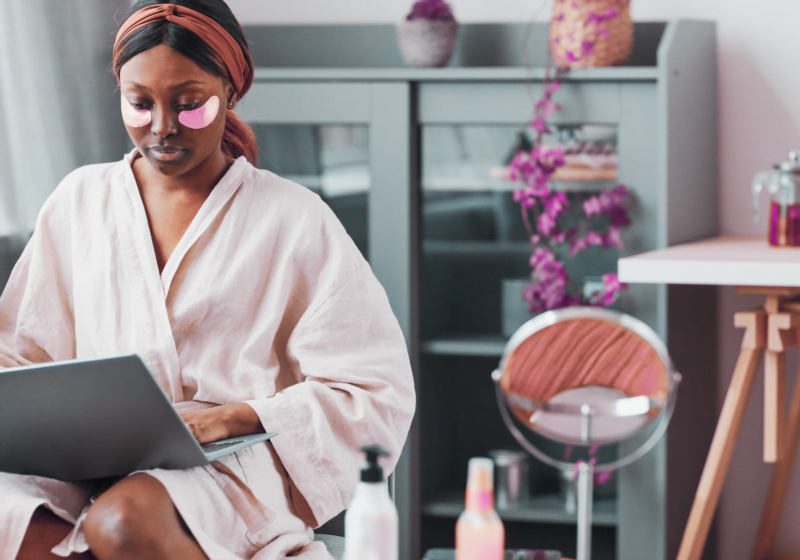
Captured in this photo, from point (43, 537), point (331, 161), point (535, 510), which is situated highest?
point (331, 161)

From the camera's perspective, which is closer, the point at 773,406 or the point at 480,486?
the point at 480,486

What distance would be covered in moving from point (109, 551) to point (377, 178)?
1.33 m

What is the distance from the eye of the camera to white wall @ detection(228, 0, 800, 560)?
7.65 ft

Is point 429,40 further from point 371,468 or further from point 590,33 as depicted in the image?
point 371,468

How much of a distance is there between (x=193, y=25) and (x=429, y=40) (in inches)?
41.3

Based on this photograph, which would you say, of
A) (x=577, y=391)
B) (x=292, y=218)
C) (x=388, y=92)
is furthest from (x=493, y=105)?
(x=577, y=391)

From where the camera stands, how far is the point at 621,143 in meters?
2.09

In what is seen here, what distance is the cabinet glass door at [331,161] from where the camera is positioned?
7.32ft

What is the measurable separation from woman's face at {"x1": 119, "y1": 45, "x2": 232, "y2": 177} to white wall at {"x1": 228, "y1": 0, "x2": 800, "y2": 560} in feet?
4.50

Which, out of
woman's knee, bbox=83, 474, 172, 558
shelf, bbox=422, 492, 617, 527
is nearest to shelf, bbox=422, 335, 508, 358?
shelf, bbox=422, 492, 617, 527

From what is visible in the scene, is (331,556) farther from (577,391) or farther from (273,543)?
(577,391)

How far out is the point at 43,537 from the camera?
3.51 ft

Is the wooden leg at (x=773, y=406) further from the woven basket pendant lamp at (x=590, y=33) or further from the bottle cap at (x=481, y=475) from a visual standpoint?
the bottle cap at (x=481, y=475)

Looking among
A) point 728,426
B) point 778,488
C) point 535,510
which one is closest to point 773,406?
point 728,426
